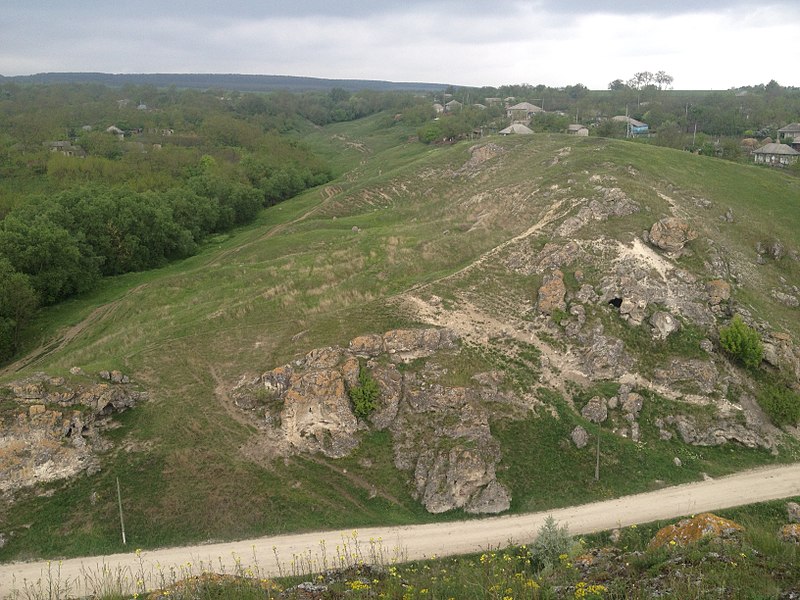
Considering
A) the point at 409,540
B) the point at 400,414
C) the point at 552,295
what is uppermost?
the point at 552,295

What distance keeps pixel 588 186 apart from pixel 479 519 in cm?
3523

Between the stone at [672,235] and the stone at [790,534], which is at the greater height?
the stone at [672,235]

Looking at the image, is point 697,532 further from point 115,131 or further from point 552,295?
point 115,131

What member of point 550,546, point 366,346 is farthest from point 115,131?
point 550,546

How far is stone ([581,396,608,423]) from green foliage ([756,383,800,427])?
32.9 feet

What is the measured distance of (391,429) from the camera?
32406 millimetres

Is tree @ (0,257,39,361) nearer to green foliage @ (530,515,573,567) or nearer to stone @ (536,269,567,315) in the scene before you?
stone @ (536,269,567,315)

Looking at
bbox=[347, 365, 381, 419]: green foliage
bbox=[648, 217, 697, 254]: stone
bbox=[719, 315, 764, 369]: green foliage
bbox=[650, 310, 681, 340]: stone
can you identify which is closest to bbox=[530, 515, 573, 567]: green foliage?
bbox=[347, 365, 381, 419]: green foliage

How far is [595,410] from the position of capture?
1305 inches

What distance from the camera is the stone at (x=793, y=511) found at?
25891 millimetres

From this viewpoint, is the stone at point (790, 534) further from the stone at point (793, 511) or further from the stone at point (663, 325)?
the stone at point (663, 325)

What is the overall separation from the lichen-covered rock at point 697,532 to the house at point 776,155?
3484 inches

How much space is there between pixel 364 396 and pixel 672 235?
27.9 meters

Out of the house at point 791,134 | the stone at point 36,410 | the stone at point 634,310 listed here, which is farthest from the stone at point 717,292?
the house at point 791,134
